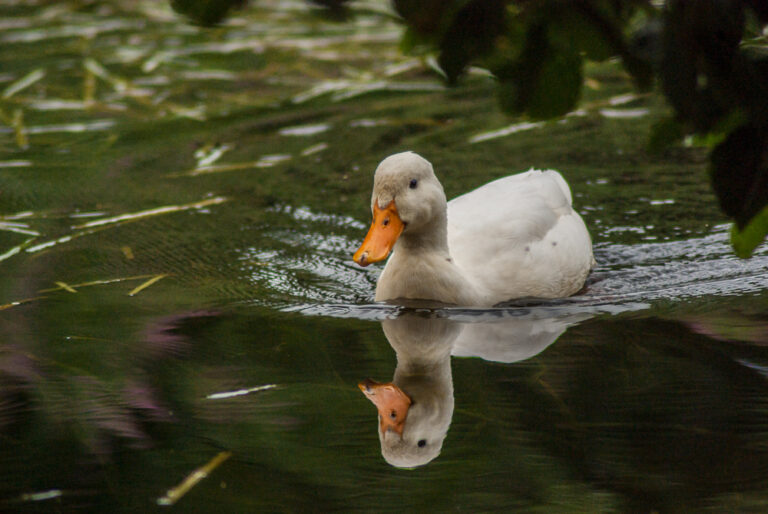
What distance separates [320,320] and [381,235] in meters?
0.53

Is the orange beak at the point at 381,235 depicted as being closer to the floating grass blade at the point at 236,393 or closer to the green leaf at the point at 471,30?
the floating grass blade at the point at 236,393

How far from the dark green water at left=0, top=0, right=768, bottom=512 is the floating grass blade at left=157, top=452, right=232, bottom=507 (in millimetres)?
29

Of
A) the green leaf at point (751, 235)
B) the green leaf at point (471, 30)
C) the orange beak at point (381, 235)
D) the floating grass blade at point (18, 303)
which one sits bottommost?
the floating grass blade at point (18, 303)

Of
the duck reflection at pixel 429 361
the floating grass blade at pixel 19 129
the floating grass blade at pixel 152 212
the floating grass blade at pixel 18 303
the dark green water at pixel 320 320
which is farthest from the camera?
the floating grass blade at pixel 19 129

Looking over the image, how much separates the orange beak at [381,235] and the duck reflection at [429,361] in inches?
14.9

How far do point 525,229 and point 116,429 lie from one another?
2216 mm

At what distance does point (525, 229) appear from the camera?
4.77 m

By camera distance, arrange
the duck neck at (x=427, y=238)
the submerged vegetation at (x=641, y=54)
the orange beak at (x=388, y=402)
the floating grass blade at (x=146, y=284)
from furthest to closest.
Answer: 1. the floating grass blade at (x=146, y=284)
2. the duck neck at (x=427, y=238)
3. the orange beak at (x=388, y=402)
4. the submerged vegetation at (x=641, y=54)

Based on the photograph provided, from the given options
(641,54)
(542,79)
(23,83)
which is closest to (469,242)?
(542,79)

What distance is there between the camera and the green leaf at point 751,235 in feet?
6.25

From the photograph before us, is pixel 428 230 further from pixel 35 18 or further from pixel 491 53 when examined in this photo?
pixel 35 18

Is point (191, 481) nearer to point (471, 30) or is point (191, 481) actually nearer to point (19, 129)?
point (471, 30)

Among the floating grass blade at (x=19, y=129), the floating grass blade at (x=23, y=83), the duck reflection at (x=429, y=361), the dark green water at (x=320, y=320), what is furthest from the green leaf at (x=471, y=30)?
the floating grass blade at (x=23, y=83)

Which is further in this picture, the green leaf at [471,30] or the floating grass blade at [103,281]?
the floating grass blade at [103,281]
